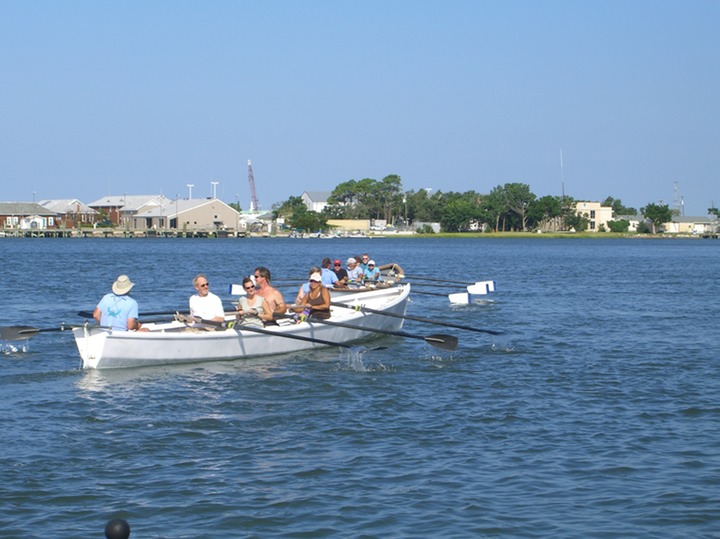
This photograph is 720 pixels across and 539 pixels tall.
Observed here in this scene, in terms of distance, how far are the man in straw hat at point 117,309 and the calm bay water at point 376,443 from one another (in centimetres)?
105

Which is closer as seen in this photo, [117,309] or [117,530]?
[117,530]

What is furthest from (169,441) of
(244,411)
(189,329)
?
(189,329)

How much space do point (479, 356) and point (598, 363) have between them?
9.03 feet

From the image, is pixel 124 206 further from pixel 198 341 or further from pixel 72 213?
pixel 198 341

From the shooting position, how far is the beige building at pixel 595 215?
195 meters

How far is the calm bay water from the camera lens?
11234 mm

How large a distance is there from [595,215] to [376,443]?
189 meters

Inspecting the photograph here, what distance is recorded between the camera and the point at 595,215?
197 metres

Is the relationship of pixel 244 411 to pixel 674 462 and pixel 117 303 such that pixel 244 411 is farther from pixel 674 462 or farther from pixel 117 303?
pixel 674 462

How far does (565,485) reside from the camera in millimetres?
12398

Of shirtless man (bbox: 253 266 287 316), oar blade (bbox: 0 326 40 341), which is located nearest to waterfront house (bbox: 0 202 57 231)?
oar blade (bbox: 0 326 40 341)

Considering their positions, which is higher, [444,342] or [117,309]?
[117,309]

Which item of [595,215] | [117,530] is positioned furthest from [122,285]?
[595,215]

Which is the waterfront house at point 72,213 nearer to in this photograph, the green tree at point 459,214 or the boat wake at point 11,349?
the green tree at point 459,214
